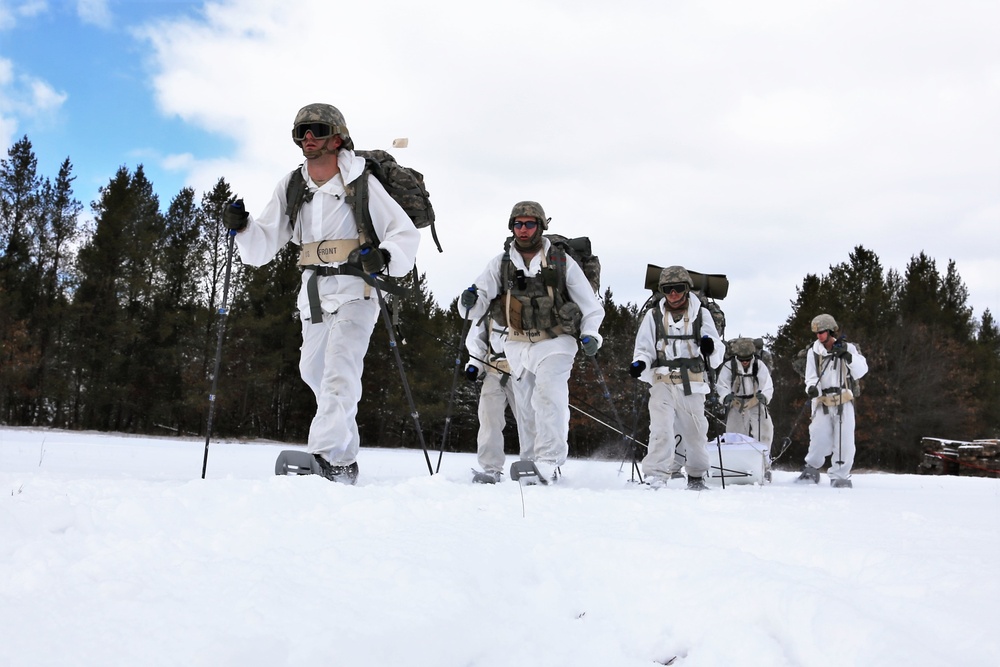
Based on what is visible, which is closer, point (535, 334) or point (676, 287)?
point (535, 334)

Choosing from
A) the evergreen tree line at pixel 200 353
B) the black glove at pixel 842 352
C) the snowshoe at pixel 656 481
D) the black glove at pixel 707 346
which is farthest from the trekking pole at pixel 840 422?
the evergreen tree line at pixel 200 353

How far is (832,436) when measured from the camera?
1234 cm

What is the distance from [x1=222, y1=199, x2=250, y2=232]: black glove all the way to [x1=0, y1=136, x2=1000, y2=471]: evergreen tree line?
23027 mm

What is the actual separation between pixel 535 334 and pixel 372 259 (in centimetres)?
250

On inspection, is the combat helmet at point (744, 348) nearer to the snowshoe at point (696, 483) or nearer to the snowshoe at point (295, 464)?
the snowshoe at point (696, 483)

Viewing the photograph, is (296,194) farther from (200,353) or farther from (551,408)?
(200,353)

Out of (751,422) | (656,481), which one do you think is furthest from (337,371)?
(751,422)

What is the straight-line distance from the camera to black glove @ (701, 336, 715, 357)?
8445mm

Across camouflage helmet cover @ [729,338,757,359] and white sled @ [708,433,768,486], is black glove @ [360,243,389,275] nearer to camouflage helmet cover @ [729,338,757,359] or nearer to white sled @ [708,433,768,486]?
white sled @ [708,433,768,486]

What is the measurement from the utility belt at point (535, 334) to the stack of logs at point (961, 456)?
65.9 ft

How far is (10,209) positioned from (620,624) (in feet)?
123

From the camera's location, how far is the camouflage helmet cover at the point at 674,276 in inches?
349

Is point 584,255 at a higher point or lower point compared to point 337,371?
higher

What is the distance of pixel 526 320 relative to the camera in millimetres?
7535
